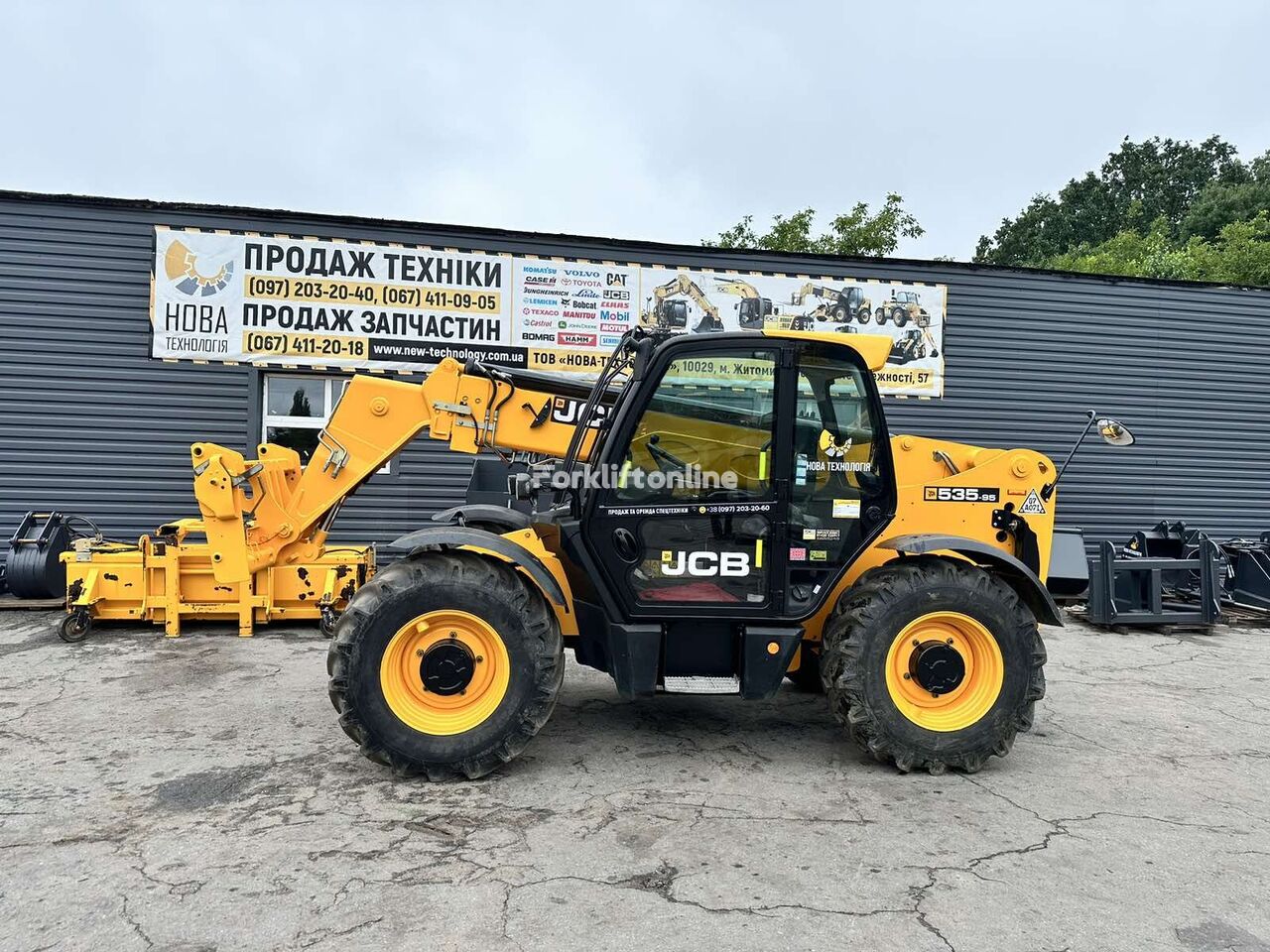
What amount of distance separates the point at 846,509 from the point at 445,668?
2364 mm

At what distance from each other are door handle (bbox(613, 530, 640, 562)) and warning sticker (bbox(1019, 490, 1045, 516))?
8.05ft

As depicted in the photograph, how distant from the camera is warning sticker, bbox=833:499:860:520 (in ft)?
14.7

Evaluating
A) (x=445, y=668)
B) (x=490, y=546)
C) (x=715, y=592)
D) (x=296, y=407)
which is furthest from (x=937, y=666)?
(x=296, y=407)

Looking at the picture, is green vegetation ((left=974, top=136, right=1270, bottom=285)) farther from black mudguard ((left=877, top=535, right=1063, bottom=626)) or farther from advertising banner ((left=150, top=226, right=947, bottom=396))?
black mudguard ((left=877, top=535, right=1063, bottom=626))

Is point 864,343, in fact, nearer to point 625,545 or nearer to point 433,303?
point 625,545

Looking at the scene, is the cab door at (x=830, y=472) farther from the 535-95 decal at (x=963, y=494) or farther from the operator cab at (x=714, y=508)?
the 535-95 decal at (x=963, y=494)

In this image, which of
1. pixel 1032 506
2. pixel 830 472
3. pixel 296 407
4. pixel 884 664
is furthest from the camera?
pixel 296 407

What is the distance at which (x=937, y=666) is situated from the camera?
14.3 ft

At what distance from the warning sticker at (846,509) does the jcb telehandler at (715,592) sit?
23 mm

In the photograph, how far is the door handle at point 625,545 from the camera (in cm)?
435

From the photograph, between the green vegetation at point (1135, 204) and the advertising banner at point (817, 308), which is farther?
the green vegetation at point (1135, 204)

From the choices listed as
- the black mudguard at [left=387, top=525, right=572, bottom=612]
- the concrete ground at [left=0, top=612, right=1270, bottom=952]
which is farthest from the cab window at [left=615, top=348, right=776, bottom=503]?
the concrete ground at [left=0, top=612, right=1270, bottom=952]

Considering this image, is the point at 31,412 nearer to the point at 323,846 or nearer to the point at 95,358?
the point at 95,358

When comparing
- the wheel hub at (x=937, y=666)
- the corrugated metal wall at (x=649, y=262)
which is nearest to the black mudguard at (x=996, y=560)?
the wheel hub at (x=937, y=666)
